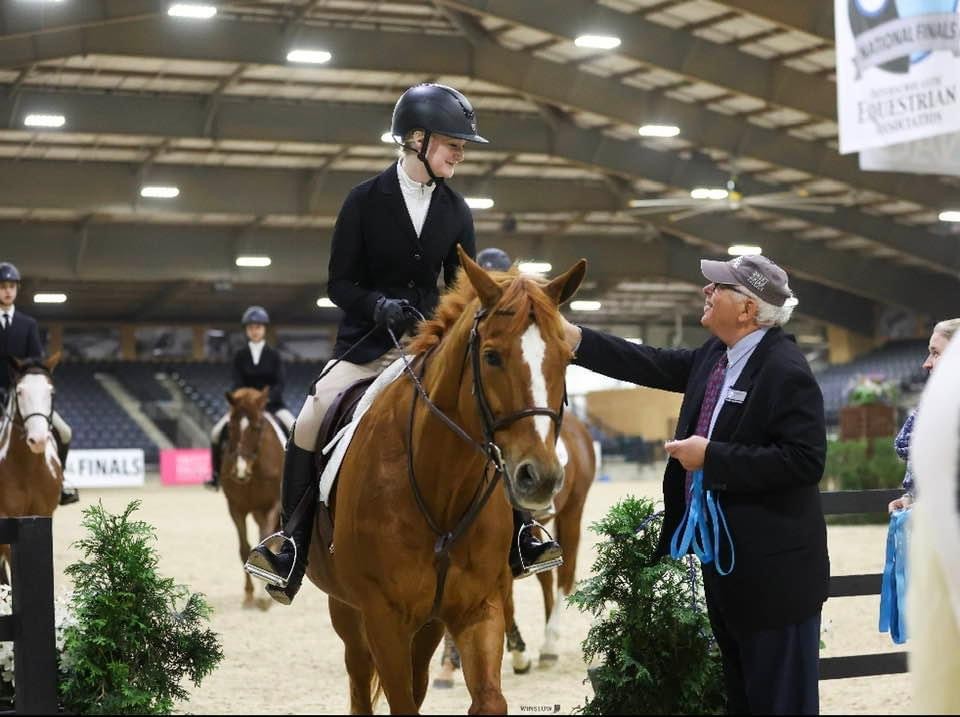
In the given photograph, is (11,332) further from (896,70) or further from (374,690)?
(896,70)

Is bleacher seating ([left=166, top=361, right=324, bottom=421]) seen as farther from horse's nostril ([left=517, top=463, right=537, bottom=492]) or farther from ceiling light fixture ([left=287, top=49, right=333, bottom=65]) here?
horse's nostril ([left=517, top=463, right=537, bottom=492])

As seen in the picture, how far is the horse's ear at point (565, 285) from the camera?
11.2 feet

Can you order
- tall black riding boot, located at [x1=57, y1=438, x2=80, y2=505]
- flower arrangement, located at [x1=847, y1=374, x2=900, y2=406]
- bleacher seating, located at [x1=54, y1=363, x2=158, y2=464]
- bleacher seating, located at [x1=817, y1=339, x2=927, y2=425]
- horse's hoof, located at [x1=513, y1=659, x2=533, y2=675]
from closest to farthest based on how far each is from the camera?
horse's hoof, located at [x1=513, y1=659, x2=533, y2=675] < tall black riding boot, located at [x1=57, y1=438, x2=80, y2=505] < flower arrangement, located at [x1=847, y1=374, x2=900, y2=406] < bleacher seating, located at [x1=54, y1=363, x2=158, y2=464] < bleacher seating, located at [x1=817, y1=339, x2=927, y2=425]

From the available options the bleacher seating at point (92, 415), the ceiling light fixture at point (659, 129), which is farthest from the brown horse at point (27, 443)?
the bleacher seating at point (92, 415)

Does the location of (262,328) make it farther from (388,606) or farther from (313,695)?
(388,606)

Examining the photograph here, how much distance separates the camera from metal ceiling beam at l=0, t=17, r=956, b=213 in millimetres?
15805

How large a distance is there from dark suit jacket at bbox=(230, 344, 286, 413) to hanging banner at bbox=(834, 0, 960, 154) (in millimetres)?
6193

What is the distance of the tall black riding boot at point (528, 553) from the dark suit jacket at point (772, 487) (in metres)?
0.55

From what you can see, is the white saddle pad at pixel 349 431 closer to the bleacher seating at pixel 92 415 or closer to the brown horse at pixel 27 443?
the brown horse at pixel 27 443

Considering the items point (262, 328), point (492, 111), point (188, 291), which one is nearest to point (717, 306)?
point (262, 328)

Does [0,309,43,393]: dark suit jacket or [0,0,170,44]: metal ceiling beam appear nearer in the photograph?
[0,309,43,393]: dark suit jacket

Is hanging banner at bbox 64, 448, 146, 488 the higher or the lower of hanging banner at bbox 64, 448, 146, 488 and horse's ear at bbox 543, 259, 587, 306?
the higher

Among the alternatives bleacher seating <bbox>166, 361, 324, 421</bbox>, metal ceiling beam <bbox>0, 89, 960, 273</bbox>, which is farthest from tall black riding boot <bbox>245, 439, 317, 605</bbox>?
bleacher seating <bbox>166, 361, 324, 421</bbox>

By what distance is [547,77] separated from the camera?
1895cm
